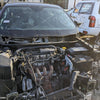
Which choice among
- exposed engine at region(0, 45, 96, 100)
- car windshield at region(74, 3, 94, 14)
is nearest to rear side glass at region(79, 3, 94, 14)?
car windshield at region(74, 3, 94, 14)

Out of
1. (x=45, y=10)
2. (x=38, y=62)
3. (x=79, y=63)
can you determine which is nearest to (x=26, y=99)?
(x=38, y=62)

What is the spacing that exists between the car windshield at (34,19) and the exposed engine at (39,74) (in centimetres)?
69

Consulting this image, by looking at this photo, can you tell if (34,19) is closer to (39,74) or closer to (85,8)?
(39,74)

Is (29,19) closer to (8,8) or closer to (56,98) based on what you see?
(8,8)

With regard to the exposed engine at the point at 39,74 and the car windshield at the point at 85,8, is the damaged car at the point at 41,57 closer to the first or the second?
the exposed engine at the point at 39,74

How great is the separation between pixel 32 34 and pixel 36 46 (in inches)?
12.2

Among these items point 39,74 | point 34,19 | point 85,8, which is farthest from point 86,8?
point 39,74

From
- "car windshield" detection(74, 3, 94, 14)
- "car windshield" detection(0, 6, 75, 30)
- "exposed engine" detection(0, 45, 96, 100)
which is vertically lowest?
"exposed engine" detection(0, 45, 96, 100)

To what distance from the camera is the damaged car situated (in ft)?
6.15

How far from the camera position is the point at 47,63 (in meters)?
2.36

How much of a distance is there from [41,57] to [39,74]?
33 centimetres

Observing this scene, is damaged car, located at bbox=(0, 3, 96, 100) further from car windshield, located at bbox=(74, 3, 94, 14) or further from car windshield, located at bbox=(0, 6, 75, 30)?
car windshield, located at bbox=(74, 3, 94, 14)

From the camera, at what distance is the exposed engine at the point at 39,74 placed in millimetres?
1834

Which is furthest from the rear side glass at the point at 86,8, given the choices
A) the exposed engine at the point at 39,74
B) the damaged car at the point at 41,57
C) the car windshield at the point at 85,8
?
the exposed engine at the point at 39,74
